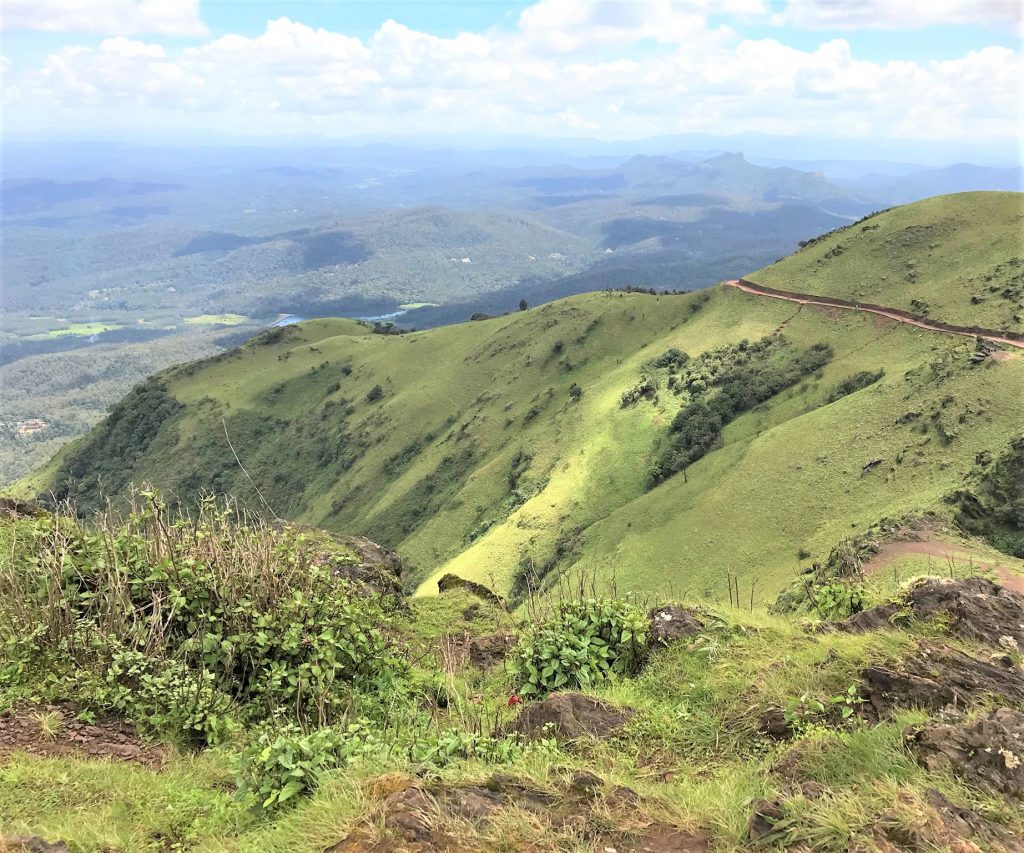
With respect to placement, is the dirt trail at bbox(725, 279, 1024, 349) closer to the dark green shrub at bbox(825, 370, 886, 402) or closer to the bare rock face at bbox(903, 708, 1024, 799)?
the dark green shrub at bbox(825, 370, 886, 402)

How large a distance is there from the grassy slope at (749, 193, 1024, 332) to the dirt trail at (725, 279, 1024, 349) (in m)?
0.70

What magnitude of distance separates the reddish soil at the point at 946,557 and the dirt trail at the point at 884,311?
25538 mm

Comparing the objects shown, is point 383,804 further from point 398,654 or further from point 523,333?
point 523,333

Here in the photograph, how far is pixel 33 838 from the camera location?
15.5 ft

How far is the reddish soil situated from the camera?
66.1ft

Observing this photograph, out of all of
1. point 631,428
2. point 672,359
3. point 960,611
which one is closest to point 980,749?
point 960,611

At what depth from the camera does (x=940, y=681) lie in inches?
256

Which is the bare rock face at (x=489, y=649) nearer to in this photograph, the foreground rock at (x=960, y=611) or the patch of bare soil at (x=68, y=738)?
the patch of bare soil at (x=68, y=738)

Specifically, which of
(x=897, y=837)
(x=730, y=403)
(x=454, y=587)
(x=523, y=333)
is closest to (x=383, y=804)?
(x=897, y=837)

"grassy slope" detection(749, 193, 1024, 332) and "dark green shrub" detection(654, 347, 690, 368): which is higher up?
"grassy slope" detection(749, 193, 1024, 332)

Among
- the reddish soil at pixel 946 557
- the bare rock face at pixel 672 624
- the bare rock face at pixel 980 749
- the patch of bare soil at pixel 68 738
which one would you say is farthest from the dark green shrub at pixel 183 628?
the reddish soil at pixel 946 557

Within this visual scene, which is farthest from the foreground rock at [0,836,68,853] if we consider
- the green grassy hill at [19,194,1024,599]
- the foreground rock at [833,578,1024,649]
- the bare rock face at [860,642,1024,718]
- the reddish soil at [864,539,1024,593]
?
the reddish soil at [864,539,1024,593]

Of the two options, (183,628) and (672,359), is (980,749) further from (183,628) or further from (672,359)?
(672,359)

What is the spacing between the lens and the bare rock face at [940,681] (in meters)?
6.30
